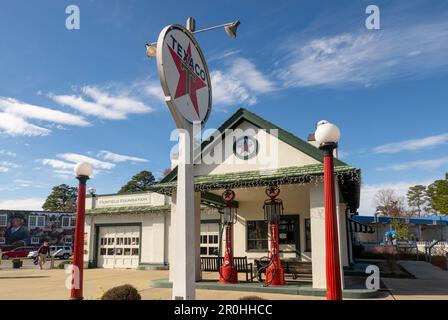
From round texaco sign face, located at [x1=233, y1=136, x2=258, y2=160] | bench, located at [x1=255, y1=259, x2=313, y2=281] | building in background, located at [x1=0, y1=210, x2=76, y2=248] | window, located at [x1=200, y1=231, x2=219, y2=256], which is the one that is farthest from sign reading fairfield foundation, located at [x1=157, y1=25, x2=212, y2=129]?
building in background, located at [x1=0, y1=210, x2=76, y2=248]

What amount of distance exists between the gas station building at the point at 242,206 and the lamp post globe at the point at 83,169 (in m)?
2.61

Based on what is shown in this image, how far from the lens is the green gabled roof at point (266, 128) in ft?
34.1

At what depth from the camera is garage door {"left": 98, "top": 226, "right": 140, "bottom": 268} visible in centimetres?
2034

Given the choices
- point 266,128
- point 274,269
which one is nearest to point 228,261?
point 274,269

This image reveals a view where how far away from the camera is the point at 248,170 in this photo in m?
11.1

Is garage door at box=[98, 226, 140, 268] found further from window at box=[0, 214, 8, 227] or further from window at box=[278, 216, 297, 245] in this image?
window at box=[0, 214, 8, 227]

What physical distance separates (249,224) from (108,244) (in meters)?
9.21

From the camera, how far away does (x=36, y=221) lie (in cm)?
5241

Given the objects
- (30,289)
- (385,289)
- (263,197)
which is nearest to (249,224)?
(263,197)

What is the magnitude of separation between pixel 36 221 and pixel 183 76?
54643mm
